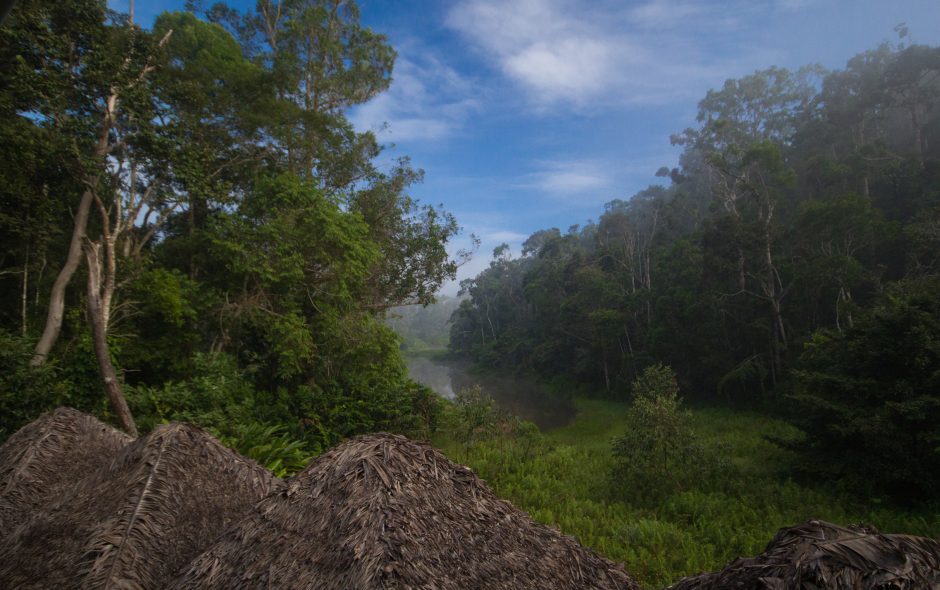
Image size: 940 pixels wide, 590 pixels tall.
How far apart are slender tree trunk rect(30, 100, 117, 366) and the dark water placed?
12.0 m

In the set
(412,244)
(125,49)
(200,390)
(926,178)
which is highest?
(125,49)

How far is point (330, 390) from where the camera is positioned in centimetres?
1154

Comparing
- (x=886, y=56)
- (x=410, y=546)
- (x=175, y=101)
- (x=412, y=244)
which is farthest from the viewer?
(x=886, y=56)

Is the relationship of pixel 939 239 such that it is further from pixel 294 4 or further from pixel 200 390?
pixel 294 4

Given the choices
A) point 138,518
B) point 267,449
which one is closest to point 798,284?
point 267,449

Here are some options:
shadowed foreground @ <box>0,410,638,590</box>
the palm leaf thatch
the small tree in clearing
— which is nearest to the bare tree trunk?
the palm leaf thatch

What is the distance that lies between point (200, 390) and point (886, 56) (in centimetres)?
4792

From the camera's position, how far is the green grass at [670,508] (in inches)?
263

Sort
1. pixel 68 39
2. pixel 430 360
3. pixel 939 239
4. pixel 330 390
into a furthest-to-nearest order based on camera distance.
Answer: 1. pixel 430 360
2. pixel 939 239
3. pixel 330 390
4. pixel 68 39

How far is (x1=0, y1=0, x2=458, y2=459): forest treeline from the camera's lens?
7945mm

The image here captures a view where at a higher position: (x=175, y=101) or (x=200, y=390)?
(x=175, y=101)

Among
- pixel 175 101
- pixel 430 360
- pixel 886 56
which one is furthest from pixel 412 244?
pixel 430 360

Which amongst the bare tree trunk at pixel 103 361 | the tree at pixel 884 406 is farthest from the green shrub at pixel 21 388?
the tree at pixel 884 406

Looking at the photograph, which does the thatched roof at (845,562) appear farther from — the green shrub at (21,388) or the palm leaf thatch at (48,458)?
the green shrub at (21,388)
